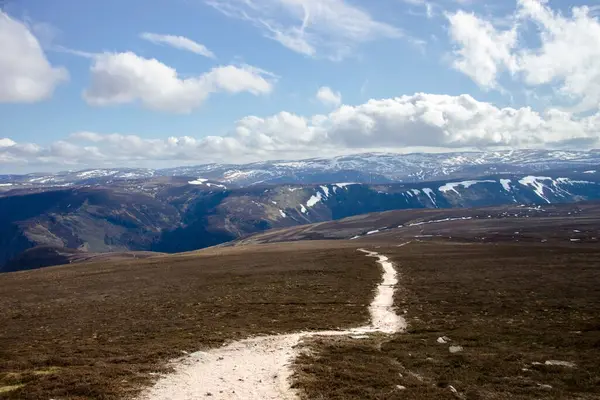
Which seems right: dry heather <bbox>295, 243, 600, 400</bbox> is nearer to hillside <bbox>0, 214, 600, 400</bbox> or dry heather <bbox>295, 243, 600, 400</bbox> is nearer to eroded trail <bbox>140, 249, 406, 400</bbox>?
hillside <bbox>0, 214, 600, 400</bbox>

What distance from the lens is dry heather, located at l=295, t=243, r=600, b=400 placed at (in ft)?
61.5

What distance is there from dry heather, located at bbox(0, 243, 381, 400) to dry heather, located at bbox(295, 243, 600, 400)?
6500mm

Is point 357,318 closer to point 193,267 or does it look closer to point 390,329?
point 390,329

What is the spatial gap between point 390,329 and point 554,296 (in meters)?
20.3

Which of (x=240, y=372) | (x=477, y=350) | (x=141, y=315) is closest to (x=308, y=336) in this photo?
(x=240, y=372)

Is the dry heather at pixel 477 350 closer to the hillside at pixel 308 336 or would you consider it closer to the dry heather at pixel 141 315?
the hillside at pixel 308 336

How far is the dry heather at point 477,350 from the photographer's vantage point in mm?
18750

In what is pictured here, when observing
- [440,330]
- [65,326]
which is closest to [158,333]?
[65,326]

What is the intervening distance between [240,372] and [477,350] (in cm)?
1370

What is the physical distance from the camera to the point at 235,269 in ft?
224

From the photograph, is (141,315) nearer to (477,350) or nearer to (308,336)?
(308,336)

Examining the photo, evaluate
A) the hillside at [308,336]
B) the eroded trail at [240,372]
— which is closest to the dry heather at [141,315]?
the hillside at [308,336]

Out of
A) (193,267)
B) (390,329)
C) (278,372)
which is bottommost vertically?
(193,267)

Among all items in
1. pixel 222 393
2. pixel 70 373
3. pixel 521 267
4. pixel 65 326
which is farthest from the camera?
pixel 521 267
